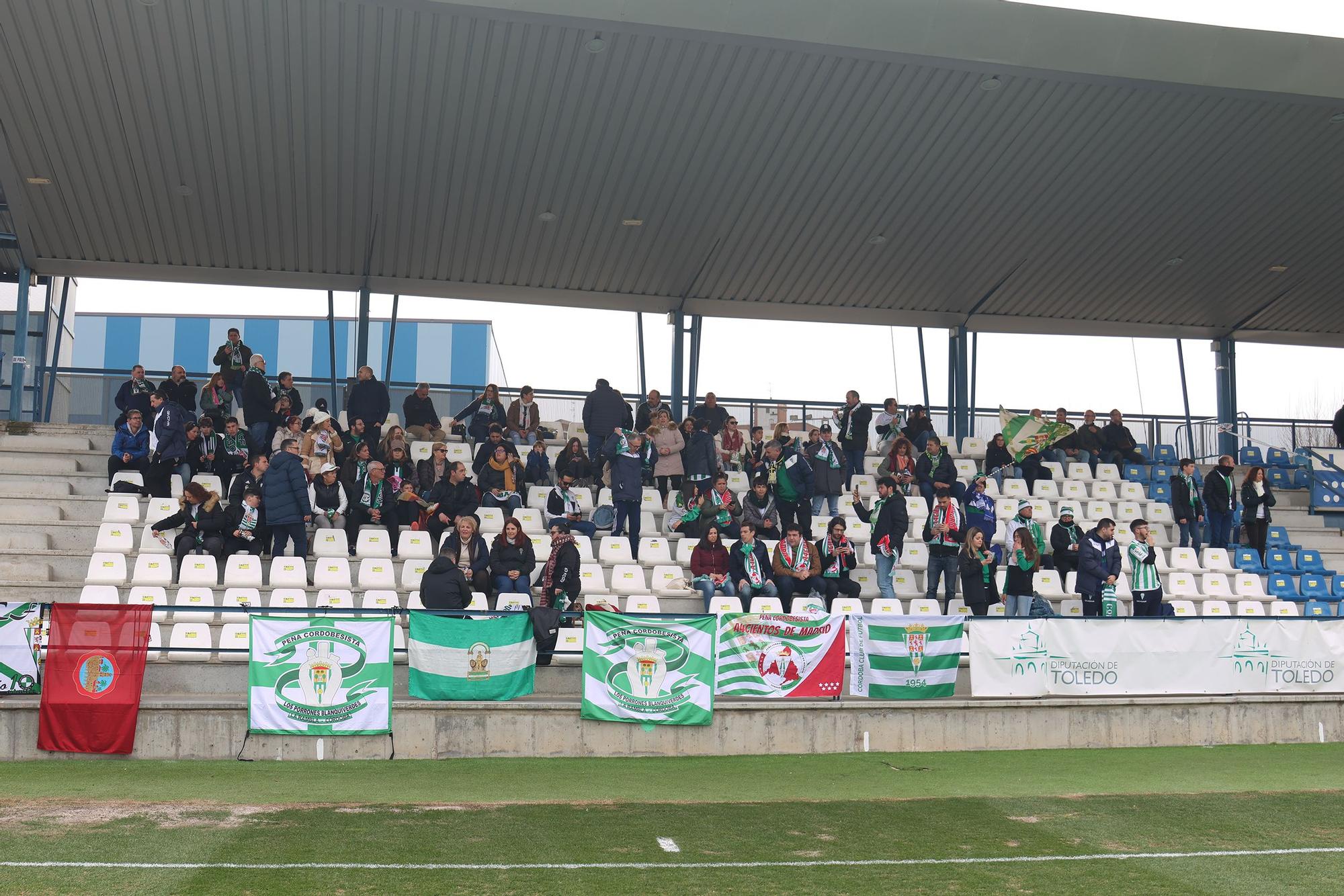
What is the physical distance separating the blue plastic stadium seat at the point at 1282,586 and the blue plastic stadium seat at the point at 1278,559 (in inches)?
17.3

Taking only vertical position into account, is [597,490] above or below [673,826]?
above

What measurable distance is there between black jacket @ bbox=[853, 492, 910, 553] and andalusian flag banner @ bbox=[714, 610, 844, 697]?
327 cm

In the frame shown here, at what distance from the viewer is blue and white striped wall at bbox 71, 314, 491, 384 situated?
44562mm

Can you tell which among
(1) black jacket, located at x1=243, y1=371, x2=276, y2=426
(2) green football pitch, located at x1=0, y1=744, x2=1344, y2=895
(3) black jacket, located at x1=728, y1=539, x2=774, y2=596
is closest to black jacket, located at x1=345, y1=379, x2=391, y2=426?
(1) black jacket, located at x1=243, y1=371, x2=276, y2=426

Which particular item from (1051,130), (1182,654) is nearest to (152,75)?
(1051,130)

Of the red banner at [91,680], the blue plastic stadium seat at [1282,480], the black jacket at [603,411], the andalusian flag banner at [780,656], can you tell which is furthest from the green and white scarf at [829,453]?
the blue plastic stadium seat at [1282,480]

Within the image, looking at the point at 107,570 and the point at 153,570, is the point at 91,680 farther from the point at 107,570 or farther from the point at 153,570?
the point at 107,570

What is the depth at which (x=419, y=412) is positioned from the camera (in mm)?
20188

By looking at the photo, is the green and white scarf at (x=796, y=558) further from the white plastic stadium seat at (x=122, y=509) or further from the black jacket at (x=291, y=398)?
the white plastic stadium seat at (x=122, y=509)

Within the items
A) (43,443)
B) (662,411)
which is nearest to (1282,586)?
(662,411)

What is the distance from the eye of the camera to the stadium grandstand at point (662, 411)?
13.6 meters

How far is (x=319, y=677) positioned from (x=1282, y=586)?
14.4 metres

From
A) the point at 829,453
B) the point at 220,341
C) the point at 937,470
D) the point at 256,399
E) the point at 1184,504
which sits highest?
the point at 220,341

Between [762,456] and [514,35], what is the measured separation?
6.94 m
